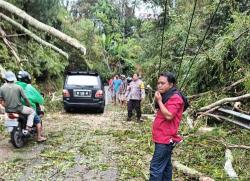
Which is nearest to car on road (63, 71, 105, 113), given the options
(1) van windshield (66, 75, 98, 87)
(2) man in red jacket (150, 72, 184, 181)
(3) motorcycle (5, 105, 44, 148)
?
(1) van windshield (66, 75, 98, 87)

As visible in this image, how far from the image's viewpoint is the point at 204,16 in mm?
17375

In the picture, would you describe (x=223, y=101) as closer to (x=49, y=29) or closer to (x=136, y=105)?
(x=136, y=105)

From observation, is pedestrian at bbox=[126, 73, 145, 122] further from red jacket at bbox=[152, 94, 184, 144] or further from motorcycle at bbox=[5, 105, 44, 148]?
red jacket at bbox=[152, 94, 184, 144]

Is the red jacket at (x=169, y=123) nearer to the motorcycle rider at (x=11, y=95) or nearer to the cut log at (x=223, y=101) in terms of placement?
the motorcycle rider at (x=11, y=95)

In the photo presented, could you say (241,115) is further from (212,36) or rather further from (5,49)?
(5,49)

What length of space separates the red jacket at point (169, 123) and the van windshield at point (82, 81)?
1136 centimetres

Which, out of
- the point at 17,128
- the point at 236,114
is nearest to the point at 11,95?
the point at 17,128

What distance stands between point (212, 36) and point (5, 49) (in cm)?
902

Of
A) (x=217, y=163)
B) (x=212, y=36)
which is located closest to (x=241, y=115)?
(x=217, y=163)

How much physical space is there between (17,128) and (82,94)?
7.55m

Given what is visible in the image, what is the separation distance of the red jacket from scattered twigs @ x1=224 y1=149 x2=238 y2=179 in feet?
5.18

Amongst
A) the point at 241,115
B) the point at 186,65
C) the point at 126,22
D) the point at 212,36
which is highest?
the point at 126,22

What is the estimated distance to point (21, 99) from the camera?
943 centimetres

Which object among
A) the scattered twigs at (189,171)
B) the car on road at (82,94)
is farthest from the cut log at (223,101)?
the car on road at (82,94)
